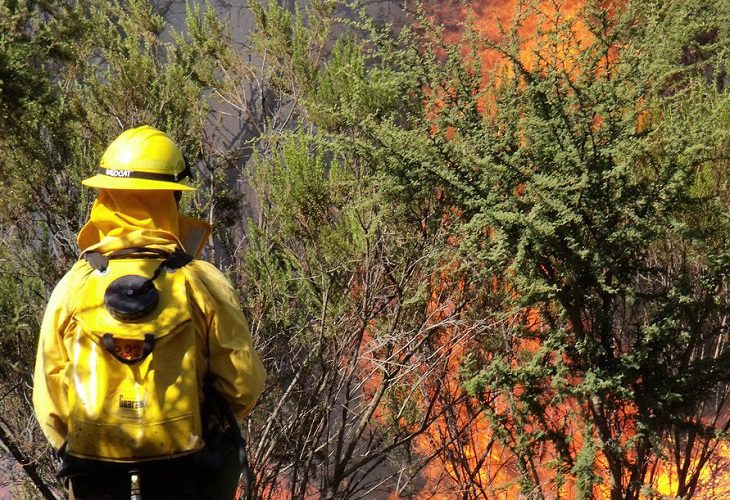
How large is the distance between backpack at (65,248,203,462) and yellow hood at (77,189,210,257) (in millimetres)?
120

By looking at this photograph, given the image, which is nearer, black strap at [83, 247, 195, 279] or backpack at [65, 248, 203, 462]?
backpack at [65, 248, 203, 462]

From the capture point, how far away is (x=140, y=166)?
238cm

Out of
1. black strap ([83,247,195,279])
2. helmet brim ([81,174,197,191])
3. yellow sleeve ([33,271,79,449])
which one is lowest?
yellow sleeve ([33,271,79,449])

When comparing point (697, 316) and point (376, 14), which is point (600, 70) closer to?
point (697, 316)

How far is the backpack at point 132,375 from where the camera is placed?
2225mm

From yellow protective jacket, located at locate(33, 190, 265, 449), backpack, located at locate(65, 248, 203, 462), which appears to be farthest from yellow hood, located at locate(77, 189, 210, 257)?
backpack, located at locate(65, 248, 203, 462)

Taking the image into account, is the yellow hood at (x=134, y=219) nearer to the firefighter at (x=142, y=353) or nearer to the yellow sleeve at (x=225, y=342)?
the firefighter at (x=142, y=353)

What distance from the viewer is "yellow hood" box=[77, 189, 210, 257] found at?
238 centimetres

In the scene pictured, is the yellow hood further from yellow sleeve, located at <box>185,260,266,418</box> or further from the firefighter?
yellow sleeve, located at <box>185,260,266,418</box>

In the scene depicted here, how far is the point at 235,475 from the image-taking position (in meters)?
2.43

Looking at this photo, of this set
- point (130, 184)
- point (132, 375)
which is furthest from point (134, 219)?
point (132, 375)

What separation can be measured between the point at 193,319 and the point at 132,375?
22 centimetres

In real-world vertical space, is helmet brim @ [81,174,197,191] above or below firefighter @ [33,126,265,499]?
above

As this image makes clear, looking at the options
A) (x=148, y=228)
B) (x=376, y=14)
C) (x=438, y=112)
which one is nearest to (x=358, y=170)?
(x=438, y=112)
